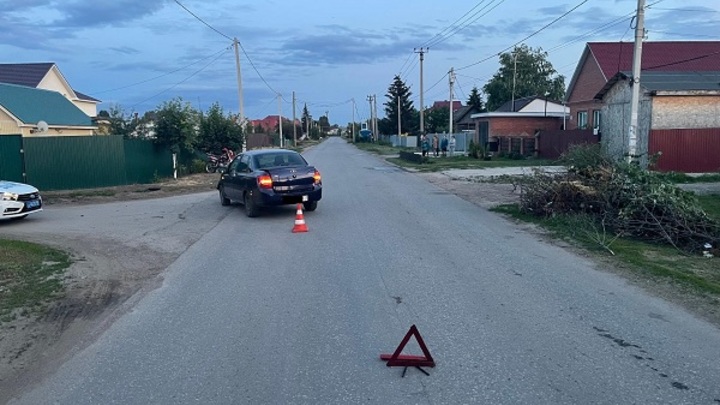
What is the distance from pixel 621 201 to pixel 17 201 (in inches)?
531

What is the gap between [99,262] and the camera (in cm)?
1023

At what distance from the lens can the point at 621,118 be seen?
93.2 feet

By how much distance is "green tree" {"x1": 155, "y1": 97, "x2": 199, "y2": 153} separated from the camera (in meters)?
27.8

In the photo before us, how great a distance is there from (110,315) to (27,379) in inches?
74.9

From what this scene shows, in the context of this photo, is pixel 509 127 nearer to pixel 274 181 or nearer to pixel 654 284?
pixel 274 181

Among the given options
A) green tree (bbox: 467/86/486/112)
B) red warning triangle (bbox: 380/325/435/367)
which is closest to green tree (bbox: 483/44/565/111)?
green tree (bbox: 467/86/486/112)

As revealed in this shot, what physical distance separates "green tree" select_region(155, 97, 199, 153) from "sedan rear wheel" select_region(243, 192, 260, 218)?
14.1m

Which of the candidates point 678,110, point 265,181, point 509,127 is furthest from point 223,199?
point 509,127

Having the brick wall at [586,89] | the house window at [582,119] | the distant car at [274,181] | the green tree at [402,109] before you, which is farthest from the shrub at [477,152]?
the green tree at [402,109]

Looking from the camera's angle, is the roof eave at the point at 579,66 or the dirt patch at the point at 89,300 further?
the roof eave at the point at 579,66

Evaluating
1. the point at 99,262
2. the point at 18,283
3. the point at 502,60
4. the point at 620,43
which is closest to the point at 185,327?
→ the point at 18,283

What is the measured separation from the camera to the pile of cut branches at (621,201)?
10844mm

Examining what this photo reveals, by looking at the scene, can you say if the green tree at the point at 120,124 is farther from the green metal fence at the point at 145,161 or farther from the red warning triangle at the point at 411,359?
the red warning triangle at the point at 411,359

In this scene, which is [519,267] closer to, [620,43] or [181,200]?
[181,200]
